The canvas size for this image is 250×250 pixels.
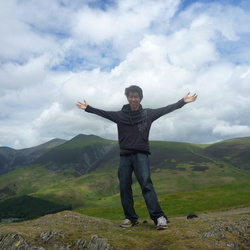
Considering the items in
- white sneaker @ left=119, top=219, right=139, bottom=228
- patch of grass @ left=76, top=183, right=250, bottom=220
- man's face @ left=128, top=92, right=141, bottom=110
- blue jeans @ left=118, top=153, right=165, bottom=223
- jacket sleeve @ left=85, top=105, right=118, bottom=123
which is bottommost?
patch of grass @ left=76, top=183, right=250, bottom=220

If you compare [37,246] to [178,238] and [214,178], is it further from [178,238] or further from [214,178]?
[214,178]

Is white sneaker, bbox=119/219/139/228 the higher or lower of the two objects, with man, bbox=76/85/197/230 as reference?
lower

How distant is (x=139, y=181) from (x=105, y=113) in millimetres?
3520

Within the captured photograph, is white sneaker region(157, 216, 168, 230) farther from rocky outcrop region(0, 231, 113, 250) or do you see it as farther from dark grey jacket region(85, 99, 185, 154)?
dark grey jacket region(85, 99, 185, 154)

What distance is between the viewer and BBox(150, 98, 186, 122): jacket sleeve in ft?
39.9

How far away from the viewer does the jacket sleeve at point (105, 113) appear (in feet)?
42.7

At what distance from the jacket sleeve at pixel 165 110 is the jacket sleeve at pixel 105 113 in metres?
1.73

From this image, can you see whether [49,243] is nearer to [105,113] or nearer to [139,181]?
[139,181]

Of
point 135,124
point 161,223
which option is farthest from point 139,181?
point 135,124

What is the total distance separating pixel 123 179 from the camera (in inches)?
496

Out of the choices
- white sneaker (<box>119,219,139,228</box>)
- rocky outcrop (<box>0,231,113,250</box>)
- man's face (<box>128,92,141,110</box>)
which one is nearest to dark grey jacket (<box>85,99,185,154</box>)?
man's face (<box>128,92,141,110</box>)

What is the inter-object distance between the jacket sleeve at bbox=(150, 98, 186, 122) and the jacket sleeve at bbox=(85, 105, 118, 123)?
5.68 ft

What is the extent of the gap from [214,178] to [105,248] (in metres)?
186

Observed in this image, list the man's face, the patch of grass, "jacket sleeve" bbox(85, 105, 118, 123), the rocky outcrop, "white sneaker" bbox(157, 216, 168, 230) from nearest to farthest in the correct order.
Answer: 1. the rocky outcrop
2. "white sneaker" bbox(157, 216, 168, 230)
3. the man's face
4. "jacket sleeve" bbox(85, 105, 118, 123)
5. the patch of grass
